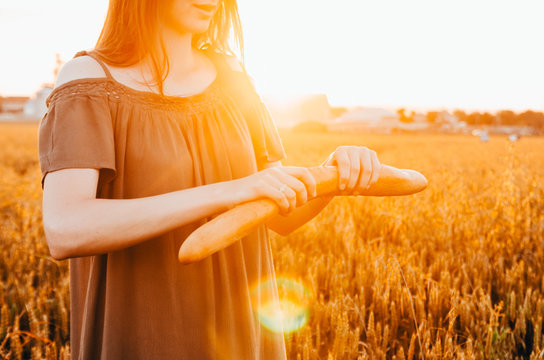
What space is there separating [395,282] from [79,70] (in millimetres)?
1889

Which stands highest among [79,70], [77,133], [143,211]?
[79,70]

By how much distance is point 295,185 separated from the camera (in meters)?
0.69

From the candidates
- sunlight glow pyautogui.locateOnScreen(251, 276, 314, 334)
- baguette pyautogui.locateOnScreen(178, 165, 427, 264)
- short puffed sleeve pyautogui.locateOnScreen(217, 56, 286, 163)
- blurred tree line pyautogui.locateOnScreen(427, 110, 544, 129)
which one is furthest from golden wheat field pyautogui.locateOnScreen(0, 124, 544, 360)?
blurred tree line pyautogui.locateOnScreen(427, 110, 544, 129)

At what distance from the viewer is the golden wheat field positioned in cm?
176

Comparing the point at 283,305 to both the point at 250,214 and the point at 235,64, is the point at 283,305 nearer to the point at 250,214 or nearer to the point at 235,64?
the point at 235,64

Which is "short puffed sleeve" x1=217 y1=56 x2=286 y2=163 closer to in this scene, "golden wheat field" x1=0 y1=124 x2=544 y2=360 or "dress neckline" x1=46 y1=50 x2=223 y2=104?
"dress neckline" x1=46 y1=50 x2=223 y2=104

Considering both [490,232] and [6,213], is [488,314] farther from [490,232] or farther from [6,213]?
[6,213]

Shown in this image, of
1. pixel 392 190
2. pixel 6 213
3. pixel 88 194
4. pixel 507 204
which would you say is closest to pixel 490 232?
pixel 507 204

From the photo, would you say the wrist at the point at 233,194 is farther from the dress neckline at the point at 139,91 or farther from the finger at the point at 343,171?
the dress neckline at the point at 139,91

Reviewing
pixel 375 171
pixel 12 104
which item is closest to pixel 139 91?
pixel 375 171

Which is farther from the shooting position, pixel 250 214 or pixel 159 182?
pixel 159 182

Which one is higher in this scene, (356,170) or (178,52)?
(178,52)

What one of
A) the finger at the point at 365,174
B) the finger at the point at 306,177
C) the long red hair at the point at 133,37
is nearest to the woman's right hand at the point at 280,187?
the finger at the point at 306,177

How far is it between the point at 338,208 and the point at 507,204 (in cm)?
150
